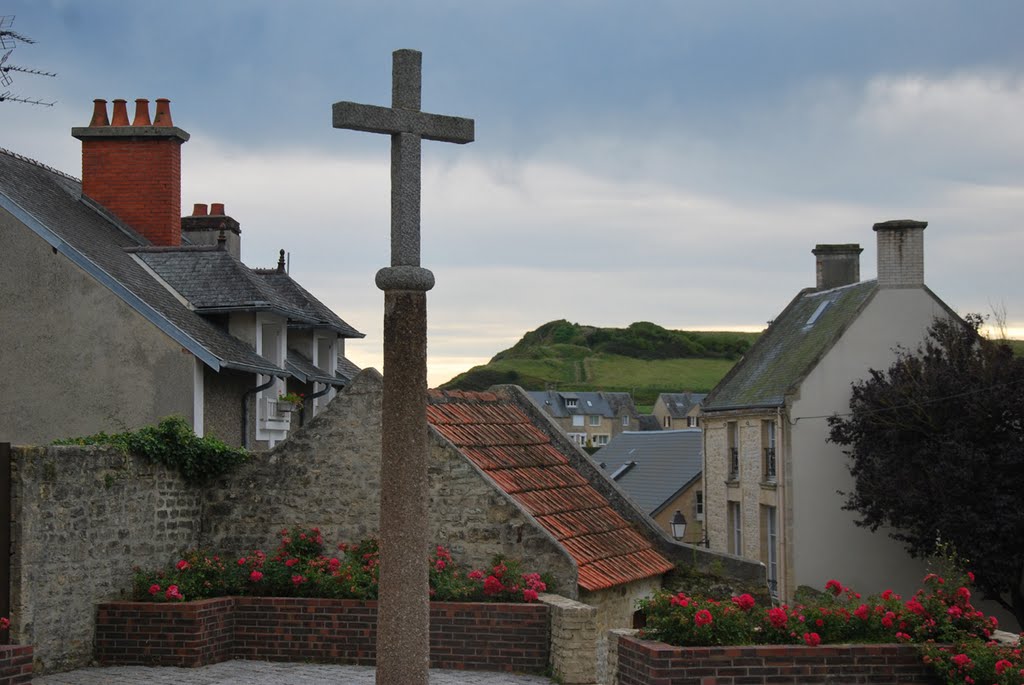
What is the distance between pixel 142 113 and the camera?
81.4 feet

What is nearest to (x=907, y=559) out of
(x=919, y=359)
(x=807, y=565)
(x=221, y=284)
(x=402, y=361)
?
(x=807, y=565)

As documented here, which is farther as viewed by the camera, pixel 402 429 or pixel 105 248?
pixel 105 248

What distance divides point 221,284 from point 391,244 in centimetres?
1399

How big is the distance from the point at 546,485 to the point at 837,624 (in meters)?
6.73

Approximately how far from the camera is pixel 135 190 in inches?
993

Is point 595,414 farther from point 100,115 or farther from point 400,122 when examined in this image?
point 400,122

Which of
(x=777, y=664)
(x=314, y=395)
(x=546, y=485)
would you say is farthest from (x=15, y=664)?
(x=314, y=395)

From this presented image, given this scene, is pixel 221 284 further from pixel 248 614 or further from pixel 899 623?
pixel 899 623

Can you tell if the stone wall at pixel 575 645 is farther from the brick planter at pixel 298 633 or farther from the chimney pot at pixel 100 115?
the chimney pot at pixel 100 115

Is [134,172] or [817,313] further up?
[134,172]

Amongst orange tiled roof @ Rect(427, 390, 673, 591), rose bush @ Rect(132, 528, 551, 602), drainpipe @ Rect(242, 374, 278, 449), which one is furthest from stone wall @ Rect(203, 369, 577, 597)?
drainpipe @ Rect(242, 374, 278, 449)

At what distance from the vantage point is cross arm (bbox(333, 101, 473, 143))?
895 centimetres

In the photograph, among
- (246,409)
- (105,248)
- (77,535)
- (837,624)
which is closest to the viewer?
(837,624)

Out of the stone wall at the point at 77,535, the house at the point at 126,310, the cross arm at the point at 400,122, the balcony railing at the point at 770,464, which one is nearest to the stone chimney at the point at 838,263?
the balcony railing at the point at 770,464
